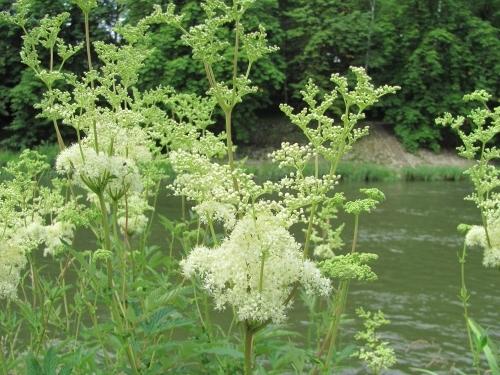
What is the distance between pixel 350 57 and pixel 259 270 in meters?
44.1

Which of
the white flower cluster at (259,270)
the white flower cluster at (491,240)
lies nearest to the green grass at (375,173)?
the white flower cluster at (491,240)

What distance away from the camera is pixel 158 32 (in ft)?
128

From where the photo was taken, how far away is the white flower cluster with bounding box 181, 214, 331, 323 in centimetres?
256

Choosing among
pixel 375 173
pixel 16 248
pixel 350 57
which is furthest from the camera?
pixel 350 57

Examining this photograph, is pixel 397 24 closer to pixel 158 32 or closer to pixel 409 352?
pixel 158 32

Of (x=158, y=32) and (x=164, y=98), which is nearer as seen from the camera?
(x=164, y=98)

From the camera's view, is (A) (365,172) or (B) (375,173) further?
(B) (375,173)

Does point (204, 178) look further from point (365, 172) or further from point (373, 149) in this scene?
point (373, 149)

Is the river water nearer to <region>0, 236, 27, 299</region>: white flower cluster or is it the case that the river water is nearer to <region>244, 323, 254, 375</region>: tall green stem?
<region>244, 323, 254, 375</region>: tall green stem

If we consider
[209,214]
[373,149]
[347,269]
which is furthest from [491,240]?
[373,149]

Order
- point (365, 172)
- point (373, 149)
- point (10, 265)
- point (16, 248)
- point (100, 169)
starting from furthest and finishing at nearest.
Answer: point (373, 149)
point (365, 172)
point (16, 248)
point (10, 265)
point (100, 169)

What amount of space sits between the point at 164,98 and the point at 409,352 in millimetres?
5651

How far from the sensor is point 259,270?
262 cm

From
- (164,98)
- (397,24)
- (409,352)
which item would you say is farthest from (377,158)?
(164,98)
